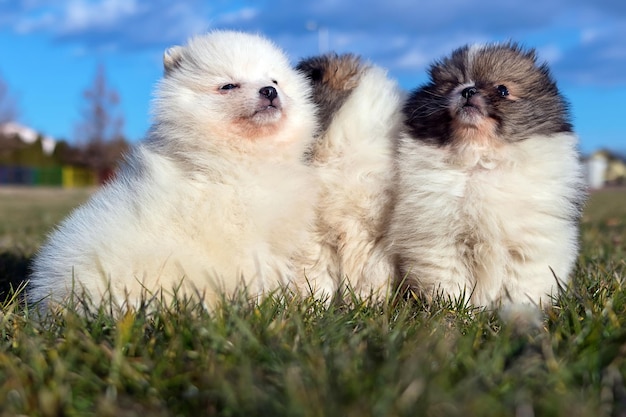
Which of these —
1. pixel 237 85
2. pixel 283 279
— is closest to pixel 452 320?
pixel 283 279

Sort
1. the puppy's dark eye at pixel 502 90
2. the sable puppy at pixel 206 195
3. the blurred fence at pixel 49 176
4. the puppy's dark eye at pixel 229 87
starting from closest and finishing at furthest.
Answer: the sable puppy at pixel 206 195 → the puppy's dark eye at pixel 502 90 → the puppy's dark eye at pixel 229 87 → the blurred fence at pixel 49 176

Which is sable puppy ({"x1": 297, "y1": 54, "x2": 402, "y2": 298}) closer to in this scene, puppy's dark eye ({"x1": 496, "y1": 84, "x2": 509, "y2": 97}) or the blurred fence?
puppy's dark eye ({"x1": 496, "y1": 84, "x2": 509, "y2": 97})

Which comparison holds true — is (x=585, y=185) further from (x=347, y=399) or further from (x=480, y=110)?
(x=347, y=399)

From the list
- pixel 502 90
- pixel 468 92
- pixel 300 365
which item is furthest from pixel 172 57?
pixel 300 365

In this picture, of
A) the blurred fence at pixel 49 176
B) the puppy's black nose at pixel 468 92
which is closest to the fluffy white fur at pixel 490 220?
the puppy's black nose at pixel 468 92

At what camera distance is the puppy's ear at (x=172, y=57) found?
3.46m

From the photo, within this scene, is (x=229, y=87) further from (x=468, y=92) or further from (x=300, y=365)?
(x=300, y=365)

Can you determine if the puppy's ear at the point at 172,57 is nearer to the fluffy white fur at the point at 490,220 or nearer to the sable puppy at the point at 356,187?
the sable puppy at the point at 356,187

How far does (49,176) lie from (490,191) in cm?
4832

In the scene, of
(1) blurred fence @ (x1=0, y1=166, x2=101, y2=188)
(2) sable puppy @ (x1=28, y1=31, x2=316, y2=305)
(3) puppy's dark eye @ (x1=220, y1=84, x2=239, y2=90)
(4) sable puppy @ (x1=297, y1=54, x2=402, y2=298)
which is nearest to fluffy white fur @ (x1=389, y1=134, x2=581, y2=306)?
(4) sable puppy @ (x1=297, y1=54, x2=402, y2=298)

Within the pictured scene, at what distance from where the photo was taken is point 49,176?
46.3 metres

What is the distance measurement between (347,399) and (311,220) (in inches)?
63.4

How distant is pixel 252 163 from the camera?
3133mm

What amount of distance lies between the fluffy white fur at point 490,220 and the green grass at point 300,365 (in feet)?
1.45
